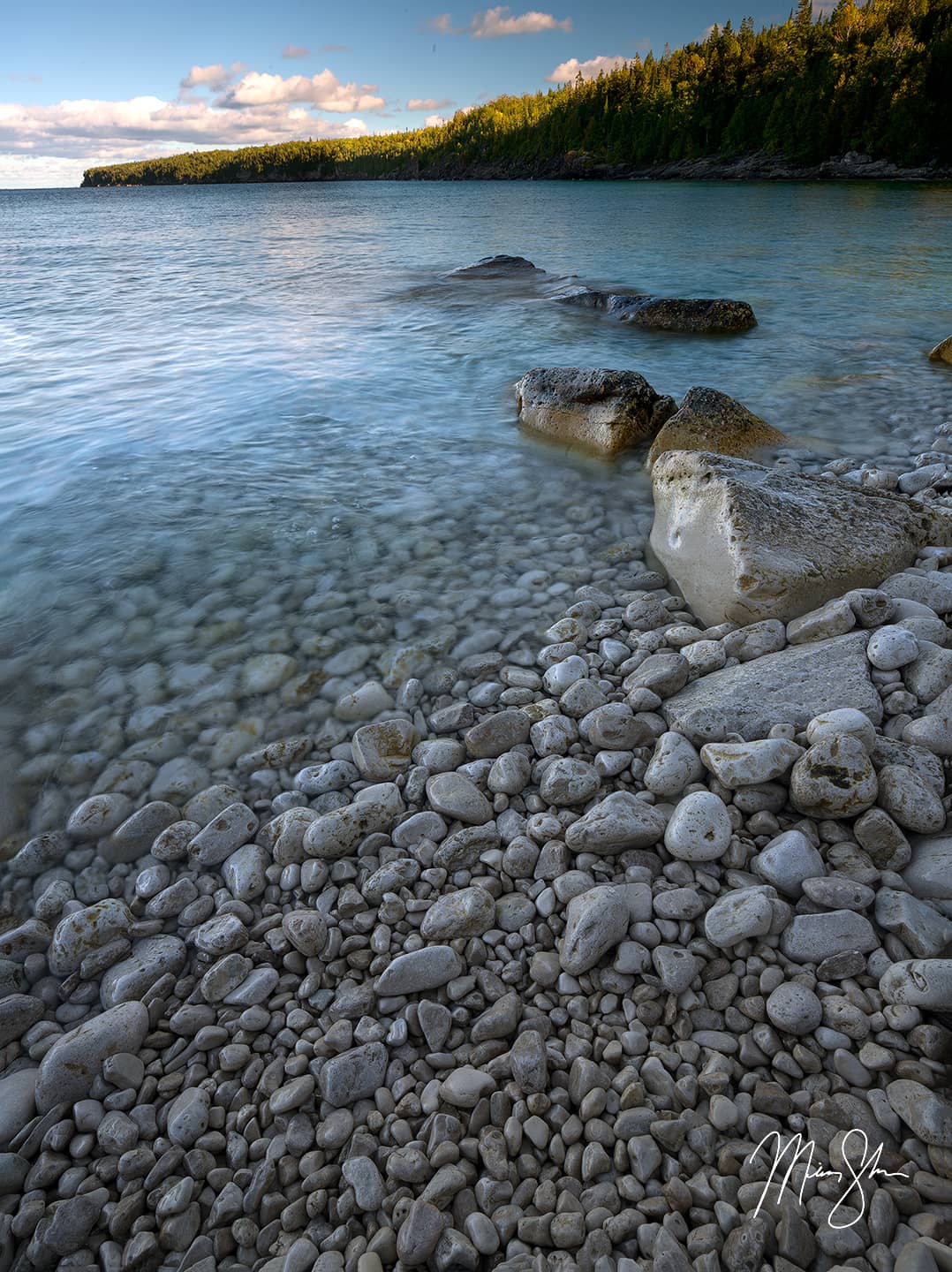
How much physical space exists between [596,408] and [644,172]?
3690 inches

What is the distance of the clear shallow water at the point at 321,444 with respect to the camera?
353cm

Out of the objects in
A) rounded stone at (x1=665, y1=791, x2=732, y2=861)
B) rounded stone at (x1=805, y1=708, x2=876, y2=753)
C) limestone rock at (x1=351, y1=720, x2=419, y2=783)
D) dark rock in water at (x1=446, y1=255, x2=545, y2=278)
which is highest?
dark rock in water at (x1=446, y1=255, x2=545, y2=278)

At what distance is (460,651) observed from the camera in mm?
3303

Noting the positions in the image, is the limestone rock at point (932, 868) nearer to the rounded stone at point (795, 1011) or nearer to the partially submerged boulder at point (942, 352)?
the rounded stone at point (795, 1011)

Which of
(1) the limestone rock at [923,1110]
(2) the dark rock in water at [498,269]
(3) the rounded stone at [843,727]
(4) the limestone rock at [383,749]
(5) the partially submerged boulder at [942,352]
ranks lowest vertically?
(4) the limestone rock at [383,749]

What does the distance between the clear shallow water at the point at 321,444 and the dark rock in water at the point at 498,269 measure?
688mm

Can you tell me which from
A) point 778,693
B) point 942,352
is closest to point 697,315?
point 942,352

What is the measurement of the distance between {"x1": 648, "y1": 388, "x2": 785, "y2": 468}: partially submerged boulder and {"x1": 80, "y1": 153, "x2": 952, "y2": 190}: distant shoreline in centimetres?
6319

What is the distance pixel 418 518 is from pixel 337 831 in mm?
2820

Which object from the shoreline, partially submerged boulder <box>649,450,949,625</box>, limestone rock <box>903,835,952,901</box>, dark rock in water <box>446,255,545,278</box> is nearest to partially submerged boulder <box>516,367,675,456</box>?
partially submerged boulder <box>649,450,949,625</box>

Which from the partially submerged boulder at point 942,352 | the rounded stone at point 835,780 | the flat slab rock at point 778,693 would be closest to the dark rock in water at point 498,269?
the partially submerged boulder at point 942,352

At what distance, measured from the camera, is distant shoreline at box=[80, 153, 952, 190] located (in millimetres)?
57594

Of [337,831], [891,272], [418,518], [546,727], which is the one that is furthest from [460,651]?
[891,272]
